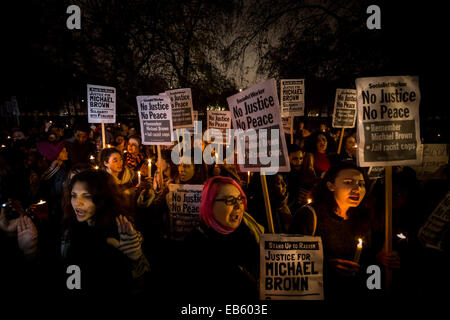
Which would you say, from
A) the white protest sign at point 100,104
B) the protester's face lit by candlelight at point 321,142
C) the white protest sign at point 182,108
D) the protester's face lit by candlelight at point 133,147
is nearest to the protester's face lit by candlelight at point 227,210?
the white protest sign at point 182,108

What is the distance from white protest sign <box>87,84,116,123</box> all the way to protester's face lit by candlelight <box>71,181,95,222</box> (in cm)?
440

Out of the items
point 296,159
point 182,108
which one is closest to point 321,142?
point 296,159

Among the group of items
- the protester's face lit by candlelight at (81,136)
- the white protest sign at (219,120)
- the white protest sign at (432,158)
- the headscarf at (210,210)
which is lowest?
the headscarf at (210,210)

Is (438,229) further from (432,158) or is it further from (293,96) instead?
(293,96)

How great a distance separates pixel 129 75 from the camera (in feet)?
52.9

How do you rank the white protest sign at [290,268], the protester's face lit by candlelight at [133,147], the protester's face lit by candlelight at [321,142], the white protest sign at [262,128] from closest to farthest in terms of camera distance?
1. the white protest sign at [290,268]
2. the white protest sign at [262,128]
3. the protester's face lit by candlelight at [321,142]
4. the protester's face lit by candlelight at [133,147]

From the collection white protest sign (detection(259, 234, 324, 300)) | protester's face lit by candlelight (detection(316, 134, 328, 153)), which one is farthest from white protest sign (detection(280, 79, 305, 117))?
white protest sign (detection(259, 234, 324, 300))

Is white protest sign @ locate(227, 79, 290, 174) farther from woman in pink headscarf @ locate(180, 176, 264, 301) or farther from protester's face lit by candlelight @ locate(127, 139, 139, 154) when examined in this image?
protester's face lit by candlelight @ locate(127, 139, 139, 154)

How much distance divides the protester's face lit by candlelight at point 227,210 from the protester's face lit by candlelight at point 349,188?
3.69ft

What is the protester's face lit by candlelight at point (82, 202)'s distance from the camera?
2.87 meters

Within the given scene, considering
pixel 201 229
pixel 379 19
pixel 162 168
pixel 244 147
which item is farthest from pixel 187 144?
pixel 379 19

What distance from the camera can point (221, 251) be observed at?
9.29 ft

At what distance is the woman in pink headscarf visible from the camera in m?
2.79

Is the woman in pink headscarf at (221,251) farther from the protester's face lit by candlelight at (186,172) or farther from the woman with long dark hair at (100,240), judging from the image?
the protester's face lit by candlelight at (186,172)
